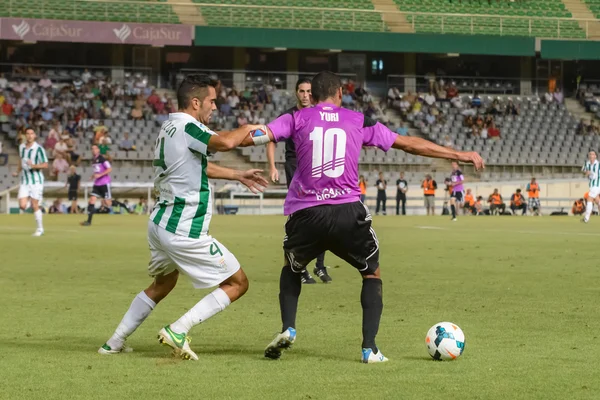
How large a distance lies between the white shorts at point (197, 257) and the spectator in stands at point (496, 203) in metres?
37.8

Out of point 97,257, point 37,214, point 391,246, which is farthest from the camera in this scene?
point 37,214

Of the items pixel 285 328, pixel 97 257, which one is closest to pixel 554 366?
pixel 285 328

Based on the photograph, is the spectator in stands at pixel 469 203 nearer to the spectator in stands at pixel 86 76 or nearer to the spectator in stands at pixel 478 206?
the spectator in stands at pixel 478 206

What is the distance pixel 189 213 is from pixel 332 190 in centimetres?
98

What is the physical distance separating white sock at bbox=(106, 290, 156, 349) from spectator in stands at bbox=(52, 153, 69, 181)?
34096mm

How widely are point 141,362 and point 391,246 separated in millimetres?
13951

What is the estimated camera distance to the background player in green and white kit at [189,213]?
24.0ft

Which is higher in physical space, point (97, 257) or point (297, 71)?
point (297, 71)

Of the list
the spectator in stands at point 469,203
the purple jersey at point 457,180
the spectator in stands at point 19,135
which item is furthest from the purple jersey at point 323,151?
the spectator in stands at point 469,203

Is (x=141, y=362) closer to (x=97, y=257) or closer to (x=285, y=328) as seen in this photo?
(x=285, y=328)

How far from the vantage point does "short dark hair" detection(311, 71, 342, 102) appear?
7.58 meters

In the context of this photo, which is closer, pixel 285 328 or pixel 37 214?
pixel 285 328

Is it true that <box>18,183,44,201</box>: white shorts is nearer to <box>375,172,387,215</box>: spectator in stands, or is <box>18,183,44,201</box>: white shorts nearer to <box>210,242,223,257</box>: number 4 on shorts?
<box>210,242,223,257</box>: number 4 on shorts

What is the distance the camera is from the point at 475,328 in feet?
29.5
